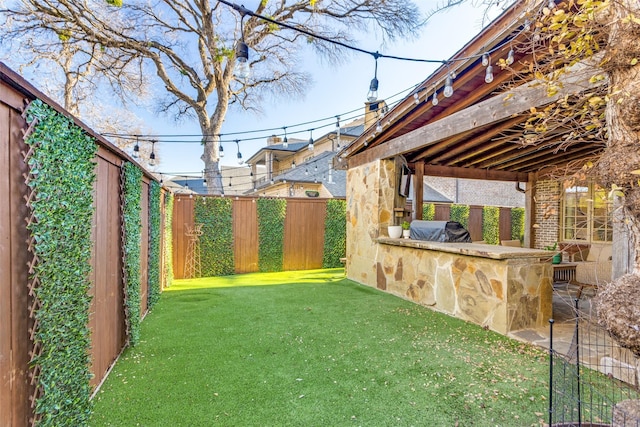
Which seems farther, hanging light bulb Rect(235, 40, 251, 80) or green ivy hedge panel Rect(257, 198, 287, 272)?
green ivy hedge panel Rect(257, 198, 287, 272)

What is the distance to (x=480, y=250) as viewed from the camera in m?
4.06

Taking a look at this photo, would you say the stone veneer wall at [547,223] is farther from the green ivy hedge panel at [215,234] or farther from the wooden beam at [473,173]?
the green ivy hedge panel at [215,234]

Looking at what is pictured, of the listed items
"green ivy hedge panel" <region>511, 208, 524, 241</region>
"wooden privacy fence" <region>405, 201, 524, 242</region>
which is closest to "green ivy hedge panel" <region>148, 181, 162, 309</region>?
"wooden privacy fence" <region>405, 201, 524, 242</region>

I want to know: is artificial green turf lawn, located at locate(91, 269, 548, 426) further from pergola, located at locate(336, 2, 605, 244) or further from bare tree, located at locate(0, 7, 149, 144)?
bare tree, located at locate(0, 7, 149, 144)

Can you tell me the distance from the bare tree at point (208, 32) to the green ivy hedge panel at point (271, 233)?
2.42 meters

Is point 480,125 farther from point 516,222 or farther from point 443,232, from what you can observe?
point 516,222

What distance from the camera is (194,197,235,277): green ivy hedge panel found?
795 centimetres

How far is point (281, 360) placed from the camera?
313cm

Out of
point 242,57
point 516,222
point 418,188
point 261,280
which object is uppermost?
point 242,57

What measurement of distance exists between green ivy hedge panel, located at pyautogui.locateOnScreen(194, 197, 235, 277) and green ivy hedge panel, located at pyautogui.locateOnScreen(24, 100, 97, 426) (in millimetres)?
6027

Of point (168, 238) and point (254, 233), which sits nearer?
point (168, 238)

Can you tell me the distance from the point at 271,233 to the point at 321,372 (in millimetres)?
5920

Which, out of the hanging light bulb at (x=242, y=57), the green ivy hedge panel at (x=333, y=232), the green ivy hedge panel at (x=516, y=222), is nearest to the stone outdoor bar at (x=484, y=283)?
the hanging light bulb at (x=242, y=57)

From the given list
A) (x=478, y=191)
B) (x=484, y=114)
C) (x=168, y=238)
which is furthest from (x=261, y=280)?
(x=478, y=191)
